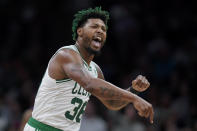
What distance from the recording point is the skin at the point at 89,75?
5225 mm

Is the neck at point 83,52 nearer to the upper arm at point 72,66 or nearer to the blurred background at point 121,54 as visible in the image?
the upper arm at point 72,66

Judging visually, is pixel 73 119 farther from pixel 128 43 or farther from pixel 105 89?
pixel 128 43

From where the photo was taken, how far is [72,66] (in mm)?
5719

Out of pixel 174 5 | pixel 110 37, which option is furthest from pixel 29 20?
pixel 174 5

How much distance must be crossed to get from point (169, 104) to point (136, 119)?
86cm

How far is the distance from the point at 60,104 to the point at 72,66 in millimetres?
610

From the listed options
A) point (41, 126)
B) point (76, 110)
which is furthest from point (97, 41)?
point (41, 126)

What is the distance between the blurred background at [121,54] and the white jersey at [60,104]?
12.6 ft

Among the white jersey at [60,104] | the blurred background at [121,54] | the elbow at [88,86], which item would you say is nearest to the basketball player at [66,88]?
the white jersey at [60,104]

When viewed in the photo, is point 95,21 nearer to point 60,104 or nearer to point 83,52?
point 83,52

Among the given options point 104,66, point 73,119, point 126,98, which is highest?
point 126,98

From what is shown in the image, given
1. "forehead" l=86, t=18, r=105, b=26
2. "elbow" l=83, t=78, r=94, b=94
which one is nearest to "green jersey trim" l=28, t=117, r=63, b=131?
"elbow" l=83, t=78, r=94, b=94

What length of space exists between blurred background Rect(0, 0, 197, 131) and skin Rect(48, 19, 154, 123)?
3.72 m

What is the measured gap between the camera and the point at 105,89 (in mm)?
5473
